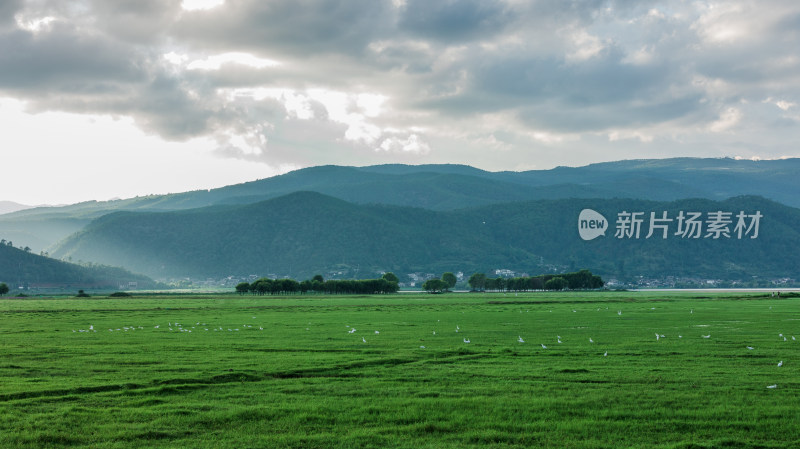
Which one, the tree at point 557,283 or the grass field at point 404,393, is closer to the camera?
the grass field at point 404,393

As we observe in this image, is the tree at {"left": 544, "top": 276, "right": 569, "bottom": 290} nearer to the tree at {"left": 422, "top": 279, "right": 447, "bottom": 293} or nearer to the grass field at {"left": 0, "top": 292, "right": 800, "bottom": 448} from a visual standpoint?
the tree at {"left": 422, "top": 279, "right": 447, "bottom": 293}

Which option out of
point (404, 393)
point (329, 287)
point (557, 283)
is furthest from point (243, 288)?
point (404, 393)

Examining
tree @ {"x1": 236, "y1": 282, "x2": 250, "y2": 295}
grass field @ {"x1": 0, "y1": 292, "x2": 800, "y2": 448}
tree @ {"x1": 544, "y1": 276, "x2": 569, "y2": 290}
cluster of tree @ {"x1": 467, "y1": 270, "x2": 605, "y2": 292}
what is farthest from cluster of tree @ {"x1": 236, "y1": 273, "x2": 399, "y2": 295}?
grass field @ {"x1": 0, "y1": 292, "x2": 800, "y2": 448}

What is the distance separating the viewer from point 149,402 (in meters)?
20.2

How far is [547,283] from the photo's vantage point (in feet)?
614

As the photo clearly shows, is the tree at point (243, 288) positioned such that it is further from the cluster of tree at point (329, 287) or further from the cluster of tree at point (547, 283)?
the cluster of tree at point (547, 283)

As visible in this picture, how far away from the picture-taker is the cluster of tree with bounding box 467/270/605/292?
18662 centimetres

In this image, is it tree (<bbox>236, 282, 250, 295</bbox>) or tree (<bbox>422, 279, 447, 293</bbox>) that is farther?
tree (<bbox>422, 279, 447, 293</bbox>)

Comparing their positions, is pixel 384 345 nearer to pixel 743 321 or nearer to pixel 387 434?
pixel 387 434

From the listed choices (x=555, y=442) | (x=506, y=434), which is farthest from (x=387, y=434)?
(x=555, y=442)

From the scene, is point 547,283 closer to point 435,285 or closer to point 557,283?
point 557,283

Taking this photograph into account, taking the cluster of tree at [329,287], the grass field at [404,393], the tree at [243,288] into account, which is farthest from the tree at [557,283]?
the grass field at [404,393]

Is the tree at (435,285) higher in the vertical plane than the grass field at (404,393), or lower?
lower

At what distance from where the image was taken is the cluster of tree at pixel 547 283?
187m
